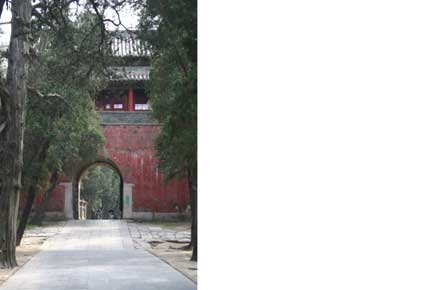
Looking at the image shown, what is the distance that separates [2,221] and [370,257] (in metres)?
8.27

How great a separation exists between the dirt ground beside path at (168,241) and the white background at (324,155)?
5330mm

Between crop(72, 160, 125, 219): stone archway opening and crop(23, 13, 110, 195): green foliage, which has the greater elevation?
crop(23, 13, 110, 195): green foliage

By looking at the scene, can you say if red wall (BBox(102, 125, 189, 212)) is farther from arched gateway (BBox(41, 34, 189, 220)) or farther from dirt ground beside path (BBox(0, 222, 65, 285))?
dirt ground beside path (BBox(0, 222, 65, 285))

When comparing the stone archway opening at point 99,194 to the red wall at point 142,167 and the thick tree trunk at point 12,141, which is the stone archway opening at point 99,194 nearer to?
the red wall at point 142,167

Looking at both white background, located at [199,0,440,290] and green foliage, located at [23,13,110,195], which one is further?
green foliage, located at [23,13,110,195]

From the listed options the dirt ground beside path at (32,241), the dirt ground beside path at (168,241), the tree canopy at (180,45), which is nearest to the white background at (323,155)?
the tree canopy at (180,45)

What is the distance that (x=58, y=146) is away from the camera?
1381 centimetres

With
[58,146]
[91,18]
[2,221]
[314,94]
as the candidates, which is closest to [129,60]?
[91,18]

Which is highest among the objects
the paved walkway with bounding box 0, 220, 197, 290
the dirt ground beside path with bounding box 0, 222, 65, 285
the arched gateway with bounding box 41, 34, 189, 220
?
the arched gateway with bounding box 41, 34, 189, 220

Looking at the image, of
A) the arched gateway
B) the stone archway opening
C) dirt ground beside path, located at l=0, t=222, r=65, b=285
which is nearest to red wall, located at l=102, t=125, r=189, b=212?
the arched gateway

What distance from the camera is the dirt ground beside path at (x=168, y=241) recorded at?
387 inches

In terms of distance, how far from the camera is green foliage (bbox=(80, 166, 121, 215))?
3077cm

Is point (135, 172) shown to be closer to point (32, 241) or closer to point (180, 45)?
point (32, 241)

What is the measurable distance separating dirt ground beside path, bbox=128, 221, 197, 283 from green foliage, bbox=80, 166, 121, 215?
832cm
